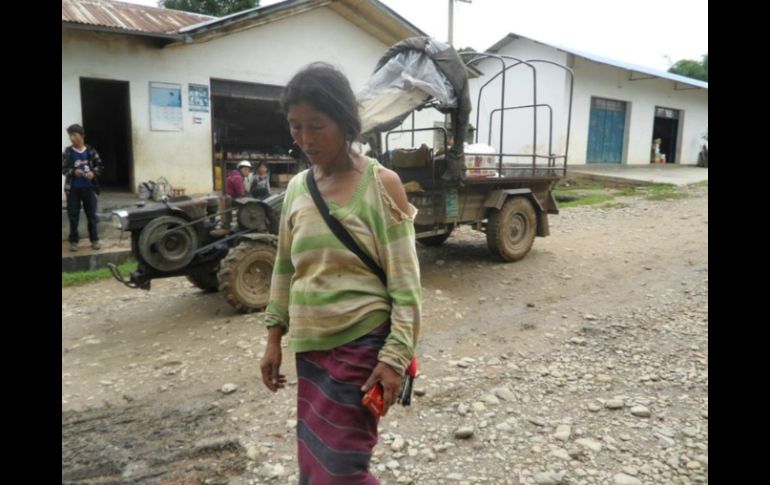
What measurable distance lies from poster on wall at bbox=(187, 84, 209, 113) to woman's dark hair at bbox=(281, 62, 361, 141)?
32.3 ft

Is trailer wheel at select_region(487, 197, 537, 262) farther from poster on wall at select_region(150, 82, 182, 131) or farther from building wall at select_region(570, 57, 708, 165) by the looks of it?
building wall at select_region(570, 57, 708, 165)

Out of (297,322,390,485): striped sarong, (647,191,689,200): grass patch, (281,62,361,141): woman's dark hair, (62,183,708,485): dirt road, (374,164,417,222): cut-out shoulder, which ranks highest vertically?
(281,62,361,141): woman's dark hair

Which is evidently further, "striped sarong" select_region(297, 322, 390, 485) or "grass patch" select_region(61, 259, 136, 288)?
"grass patch" select_region(61, 259, 136, 288)

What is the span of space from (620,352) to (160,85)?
934cm

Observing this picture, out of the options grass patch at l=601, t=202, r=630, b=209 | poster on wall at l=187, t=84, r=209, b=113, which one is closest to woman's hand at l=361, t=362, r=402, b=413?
poster on wall at l=187, t=84, r=209, b=113

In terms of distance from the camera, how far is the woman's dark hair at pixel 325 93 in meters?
1.69

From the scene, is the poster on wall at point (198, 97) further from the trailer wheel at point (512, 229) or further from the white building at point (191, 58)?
the trailer wheel at point (512, 229)

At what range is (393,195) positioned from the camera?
5.65ft

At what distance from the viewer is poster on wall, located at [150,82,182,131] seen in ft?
33.8

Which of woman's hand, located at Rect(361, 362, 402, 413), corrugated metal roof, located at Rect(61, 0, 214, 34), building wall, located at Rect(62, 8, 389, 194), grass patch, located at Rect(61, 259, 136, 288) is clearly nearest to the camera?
woman's hand, located at Rect(361, 362, 402, 413)

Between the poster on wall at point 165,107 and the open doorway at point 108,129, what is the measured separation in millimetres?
3984

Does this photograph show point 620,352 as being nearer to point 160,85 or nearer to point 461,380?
point 461,380

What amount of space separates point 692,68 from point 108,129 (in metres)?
32.1

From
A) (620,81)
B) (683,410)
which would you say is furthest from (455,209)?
(620,81)
